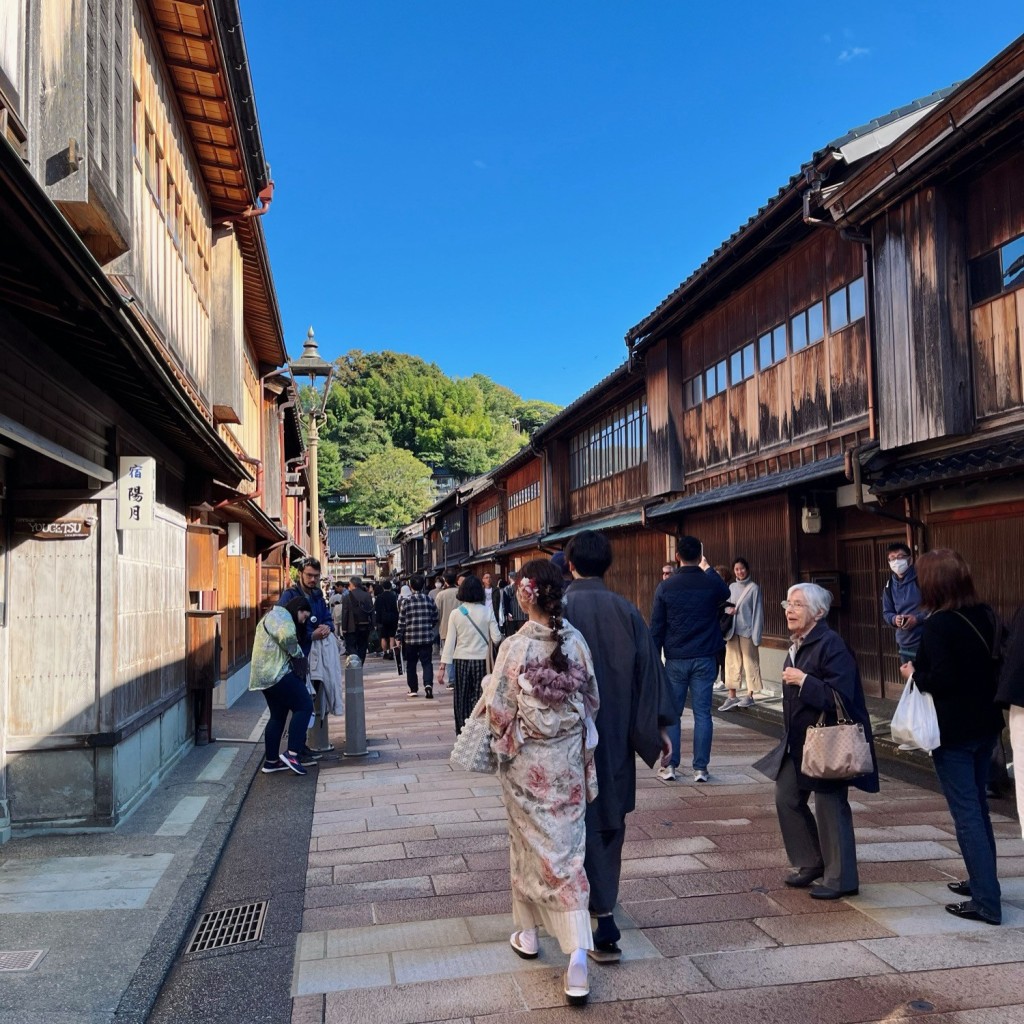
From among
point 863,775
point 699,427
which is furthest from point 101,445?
point 699,427

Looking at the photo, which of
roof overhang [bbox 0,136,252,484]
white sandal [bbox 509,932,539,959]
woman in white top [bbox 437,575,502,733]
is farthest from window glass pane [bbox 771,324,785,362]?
white sandal [bbox 509,932,539,959]

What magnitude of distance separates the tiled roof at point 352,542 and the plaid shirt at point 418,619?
51.3 m

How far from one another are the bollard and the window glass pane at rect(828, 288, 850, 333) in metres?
7.46

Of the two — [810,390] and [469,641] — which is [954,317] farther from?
[469,641]

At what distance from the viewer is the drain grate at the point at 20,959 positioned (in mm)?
4289

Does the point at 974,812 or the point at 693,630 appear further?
the point at 693,630

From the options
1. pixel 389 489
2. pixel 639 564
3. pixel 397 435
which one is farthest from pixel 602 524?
pixel 397 435

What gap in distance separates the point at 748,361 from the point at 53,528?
1079 cm

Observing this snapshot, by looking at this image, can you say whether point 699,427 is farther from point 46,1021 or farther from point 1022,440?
point 46,1021

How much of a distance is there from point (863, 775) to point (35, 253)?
470 centimetres

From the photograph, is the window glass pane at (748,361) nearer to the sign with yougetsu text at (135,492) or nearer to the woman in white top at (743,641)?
the woman in white top at (743,641)

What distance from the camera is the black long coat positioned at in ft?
16.2

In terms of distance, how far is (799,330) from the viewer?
42.3ft

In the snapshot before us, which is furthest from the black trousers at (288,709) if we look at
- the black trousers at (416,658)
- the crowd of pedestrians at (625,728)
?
the black trousers at (416,658)
